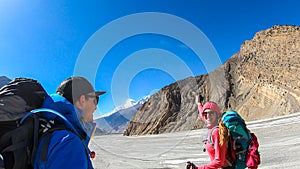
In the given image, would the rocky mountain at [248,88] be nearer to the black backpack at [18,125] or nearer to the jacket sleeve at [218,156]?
the jacket sleeve at [218,156]

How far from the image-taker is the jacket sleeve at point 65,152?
1236 millimetres

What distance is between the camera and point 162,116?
64188 millimetres

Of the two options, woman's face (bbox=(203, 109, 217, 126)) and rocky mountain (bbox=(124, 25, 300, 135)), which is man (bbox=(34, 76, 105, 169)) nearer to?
woman's face (bbox=(203, 109, 217, 126))

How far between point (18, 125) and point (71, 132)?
30cm

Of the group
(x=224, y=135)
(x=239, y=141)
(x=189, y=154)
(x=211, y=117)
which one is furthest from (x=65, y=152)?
(x=189, y=154)

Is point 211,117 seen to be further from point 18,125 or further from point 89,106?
point 18,125

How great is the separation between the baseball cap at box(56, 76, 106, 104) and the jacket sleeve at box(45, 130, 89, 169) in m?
0.64

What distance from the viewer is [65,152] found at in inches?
49.3

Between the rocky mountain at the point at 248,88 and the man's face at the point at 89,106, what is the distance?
38790mm

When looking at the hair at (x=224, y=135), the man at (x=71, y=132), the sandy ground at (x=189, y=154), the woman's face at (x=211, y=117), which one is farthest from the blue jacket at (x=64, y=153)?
the sandy ground at (x=189, y=154)

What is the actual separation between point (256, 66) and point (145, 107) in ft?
110

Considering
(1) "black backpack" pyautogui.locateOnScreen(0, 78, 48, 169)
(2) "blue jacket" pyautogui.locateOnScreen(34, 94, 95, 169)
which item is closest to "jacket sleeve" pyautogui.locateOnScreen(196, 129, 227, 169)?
(2) "blue jacket" pyautogui.locateOnScreen(34, 94, 95, 169)

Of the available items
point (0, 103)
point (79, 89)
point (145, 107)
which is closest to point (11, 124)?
point (0, 103)

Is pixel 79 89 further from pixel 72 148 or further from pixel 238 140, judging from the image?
pixel 238 140
